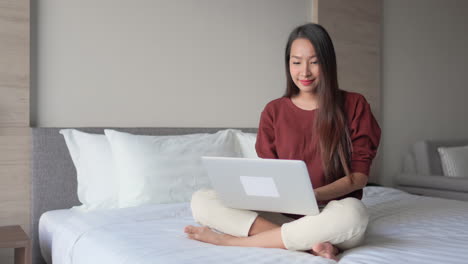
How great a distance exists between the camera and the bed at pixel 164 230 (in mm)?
1468

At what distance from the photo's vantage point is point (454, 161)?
12.4 ft

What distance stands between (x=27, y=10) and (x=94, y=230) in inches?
49.4

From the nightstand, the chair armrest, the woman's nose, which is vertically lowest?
the nightstand

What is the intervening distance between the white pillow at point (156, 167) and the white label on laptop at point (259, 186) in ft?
3.10

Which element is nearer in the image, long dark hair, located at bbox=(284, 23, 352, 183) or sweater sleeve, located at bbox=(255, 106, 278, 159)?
long dark hair, located at bbox=(284, 23, 352, 183)

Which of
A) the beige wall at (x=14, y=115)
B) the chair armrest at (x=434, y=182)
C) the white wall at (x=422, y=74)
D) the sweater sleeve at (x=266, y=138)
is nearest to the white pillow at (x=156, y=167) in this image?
the beige wall at (x=14, y=115)

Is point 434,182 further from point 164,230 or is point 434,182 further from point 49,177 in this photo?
point 49,177

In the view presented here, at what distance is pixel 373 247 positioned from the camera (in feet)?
5.13

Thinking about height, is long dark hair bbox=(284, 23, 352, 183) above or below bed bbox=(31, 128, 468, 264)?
above

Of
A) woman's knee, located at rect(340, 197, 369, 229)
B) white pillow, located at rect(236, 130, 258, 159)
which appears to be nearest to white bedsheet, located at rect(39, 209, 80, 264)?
white pillow, located at rect(236, 130, 258, 159)

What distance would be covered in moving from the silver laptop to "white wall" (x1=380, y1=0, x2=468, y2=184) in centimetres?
268

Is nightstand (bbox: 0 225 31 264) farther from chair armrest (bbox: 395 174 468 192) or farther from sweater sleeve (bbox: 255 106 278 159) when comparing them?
chair armrest (bbox: 395 174 468 192)

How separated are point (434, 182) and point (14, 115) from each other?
2760 millimetres

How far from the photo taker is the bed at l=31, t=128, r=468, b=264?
1.47m
